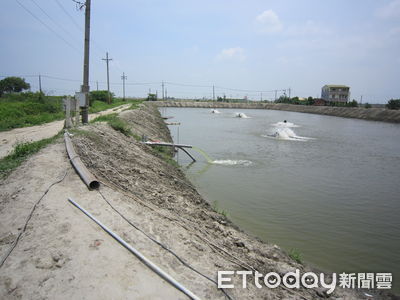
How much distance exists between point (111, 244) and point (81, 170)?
3299mm

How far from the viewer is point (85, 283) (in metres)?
3.93

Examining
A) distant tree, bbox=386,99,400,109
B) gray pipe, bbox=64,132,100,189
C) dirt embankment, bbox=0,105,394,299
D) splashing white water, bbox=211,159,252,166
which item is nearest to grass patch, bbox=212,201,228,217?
dirt embankment, bbox=0,105,394,299

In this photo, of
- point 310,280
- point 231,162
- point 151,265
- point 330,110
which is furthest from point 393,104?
point 151,265

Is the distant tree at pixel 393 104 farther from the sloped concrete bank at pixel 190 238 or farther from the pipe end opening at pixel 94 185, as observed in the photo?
the pipe end opening at pixel 94 185

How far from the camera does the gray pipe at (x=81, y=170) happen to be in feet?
22.8

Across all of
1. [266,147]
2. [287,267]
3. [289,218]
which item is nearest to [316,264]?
[287,267]

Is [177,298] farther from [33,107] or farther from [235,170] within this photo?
[33,107]

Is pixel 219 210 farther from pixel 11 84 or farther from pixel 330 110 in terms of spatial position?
pixel 330 110

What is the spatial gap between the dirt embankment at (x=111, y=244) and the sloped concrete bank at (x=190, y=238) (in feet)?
Answer: 0.07

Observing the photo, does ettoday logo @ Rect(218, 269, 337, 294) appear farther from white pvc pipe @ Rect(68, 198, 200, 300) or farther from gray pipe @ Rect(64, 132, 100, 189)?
gray pipe @ Rect(64, 132, 100, 189)

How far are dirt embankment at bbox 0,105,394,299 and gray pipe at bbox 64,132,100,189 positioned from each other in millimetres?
194

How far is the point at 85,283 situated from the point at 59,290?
0.33 metres

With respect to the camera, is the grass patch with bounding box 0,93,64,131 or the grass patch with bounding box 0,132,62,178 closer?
the grass patch with bounding box 0,132,62,178

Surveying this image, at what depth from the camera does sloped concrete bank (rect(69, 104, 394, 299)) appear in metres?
4.61
